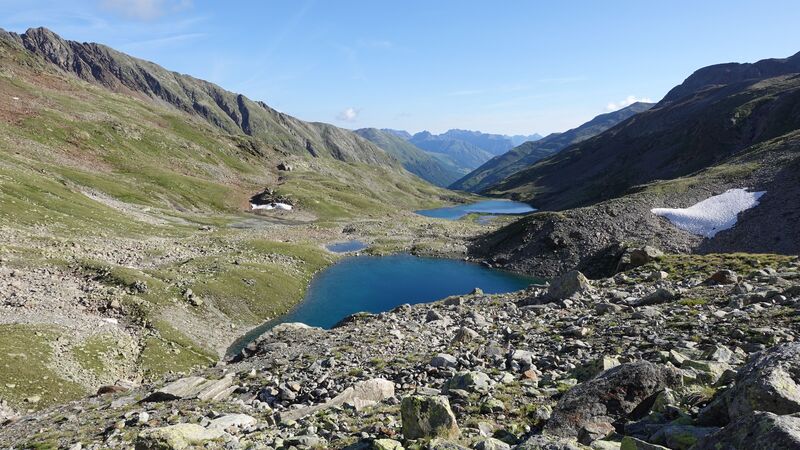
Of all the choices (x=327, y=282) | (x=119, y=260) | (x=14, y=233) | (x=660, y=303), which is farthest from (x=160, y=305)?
(x=660, y=303)

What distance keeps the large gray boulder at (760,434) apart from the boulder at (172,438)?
41.8 feet

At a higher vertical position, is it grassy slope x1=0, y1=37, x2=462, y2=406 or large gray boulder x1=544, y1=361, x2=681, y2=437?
grassy slope x1=0, y1=37, x2=462, y2=406

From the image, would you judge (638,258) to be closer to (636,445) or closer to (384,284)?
(636,445)

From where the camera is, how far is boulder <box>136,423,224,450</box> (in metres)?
12.2

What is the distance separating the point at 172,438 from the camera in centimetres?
1251

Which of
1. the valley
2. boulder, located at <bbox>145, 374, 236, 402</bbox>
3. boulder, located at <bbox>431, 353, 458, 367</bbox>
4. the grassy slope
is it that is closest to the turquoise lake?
the valley

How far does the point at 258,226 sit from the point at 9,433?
99449 mm

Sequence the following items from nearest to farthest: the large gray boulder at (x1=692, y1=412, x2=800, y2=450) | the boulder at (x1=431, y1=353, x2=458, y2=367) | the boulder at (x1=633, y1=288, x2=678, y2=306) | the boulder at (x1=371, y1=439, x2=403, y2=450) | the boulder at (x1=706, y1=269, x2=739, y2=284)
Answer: the large gray boulder at (x1=692, y1=412, x2=800, y2=450), the boulder at (x1=371, y1=439, x2=403, y2=450), the boulder at (x1=431, y1=353, x2=458, y2=367), the boulder at (x1=633, y1=288, x2=678, y2=306), the boulder at (x1=706, y1=269, x2=739, y2=284)

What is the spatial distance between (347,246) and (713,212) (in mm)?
81684

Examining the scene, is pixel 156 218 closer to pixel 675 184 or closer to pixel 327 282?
pixel 327 282

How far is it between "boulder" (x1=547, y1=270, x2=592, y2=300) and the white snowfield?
65235 millimetres

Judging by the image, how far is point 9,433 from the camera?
68.5 feet

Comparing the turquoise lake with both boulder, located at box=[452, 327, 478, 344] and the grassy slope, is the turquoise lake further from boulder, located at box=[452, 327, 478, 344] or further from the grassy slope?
boulder, located at box=[452, 327, 478, 344]

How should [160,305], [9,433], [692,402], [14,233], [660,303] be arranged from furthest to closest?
[14,233] < [160,305] < [660,303] < [9,433] < [692,402]
